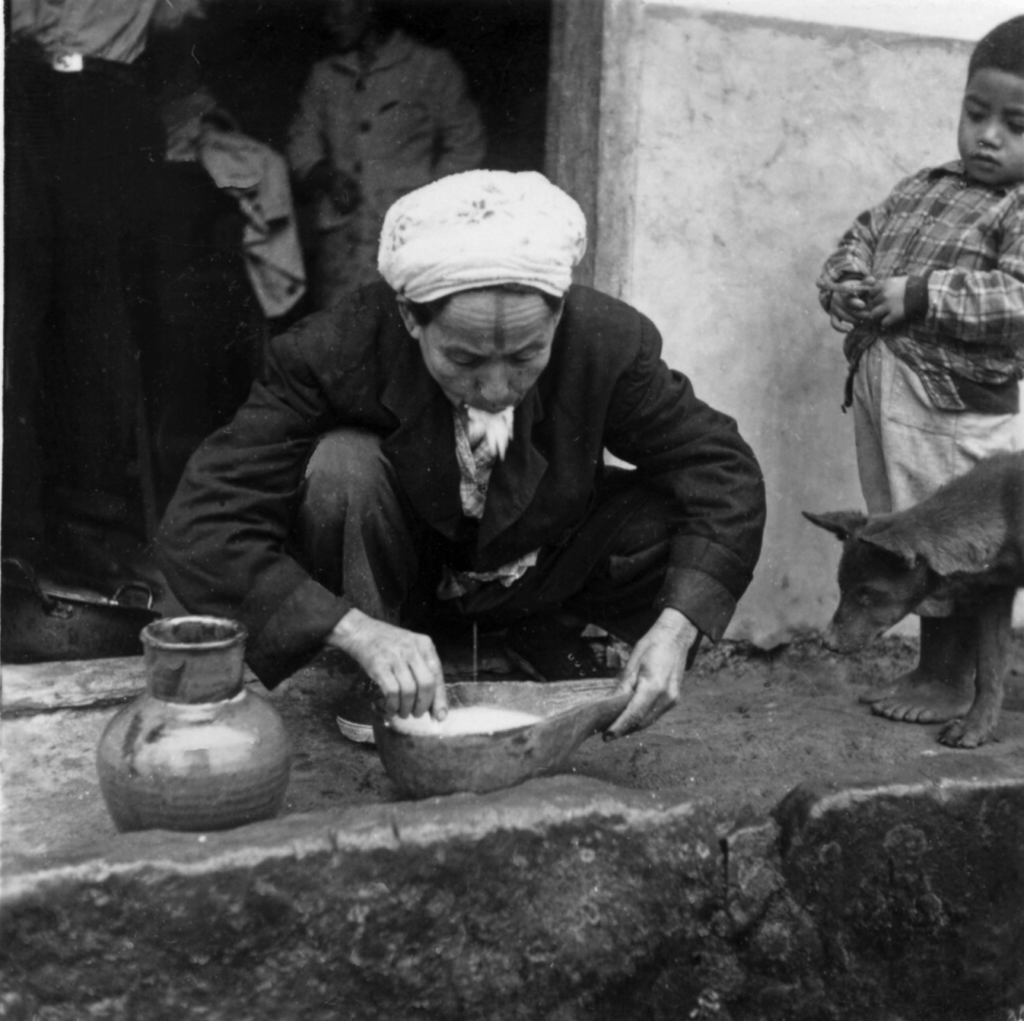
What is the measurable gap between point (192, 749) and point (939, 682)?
7.61ft

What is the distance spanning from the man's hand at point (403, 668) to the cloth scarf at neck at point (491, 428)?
2.07ft

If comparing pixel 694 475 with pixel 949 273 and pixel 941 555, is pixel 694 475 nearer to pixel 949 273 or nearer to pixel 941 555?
pixel 941 555

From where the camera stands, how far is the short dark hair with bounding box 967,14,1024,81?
3.73m

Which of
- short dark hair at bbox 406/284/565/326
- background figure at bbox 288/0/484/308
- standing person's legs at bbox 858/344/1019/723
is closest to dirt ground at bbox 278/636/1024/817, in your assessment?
standing person's legs at bbox 858/344/1019/723

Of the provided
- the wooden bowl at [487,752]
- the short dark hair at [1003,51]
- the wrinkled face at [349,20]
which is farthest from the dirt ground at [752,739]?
the wrinkled face at [349,20]

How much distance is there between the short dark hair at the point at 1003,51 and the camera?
373 cm

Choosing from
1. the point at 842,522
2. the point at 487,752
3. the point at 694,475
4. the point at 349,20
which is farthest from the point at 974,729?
the point at 349,20

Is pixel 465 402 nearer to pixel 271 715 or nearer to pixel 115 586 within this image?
pixel 271 715

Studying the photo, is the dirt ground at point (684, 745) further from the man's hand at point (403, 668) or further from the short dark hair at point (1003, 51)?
the short dark hair at point (1003, 51)

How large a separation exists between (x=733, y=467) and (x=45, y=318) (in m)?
2.31

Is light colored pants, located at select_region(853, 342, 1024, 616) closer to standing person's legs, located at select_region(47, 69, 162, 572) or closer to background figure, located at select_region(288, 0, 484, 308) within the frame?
background figure, located at select_region(288, 0, 484, 308)

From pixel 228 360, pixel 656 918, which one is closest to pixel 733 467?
pixel 656 918

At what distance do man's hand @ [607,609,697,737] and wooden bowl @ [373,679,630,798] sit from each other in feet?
0.12

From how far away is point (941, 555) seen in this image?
3.35 metres
